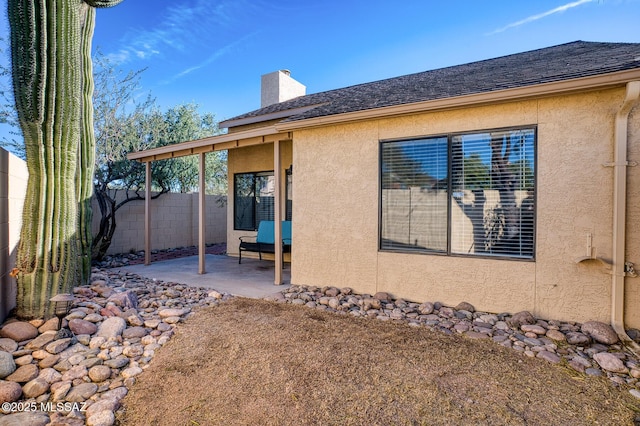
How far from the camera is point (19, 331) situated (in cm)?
324

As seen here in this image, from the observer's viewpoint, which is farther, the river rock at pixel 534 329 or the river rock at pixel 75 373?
the river rock at pixel 534 329

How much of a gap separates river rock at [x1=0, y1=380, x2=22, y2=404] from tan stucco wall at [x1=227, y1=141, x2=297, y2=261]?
5.77 meters

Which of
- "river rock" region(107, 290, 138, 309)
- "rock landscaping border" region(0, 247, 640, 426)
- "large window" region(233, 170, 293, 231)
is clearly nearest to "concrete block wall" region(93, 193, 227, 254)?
"large window" region(233, 170, 293, 231)

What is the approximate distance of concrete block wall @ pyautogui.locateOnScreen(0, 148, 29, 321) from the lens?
350 centimetres

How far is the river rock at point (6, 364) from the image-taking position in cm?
263

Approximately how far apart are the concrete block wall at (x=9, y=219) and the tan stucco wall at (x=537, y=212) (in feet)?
12.1

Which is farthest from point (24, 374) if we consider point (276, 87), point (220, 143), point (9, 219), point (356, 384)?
point (276, 87)

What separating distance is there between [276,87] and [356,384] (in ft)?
31.6

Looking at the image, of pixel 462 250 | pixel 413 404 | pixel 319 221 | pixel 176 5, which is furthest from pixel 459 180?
pixel 176 5

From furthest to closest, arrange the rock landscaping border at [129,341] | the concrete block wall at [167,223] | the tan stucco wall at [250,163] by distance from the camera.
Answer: the concrete block wall at [167,223]
the tan stucco wall at [250,163]
the rock landscaping border at [129,341]

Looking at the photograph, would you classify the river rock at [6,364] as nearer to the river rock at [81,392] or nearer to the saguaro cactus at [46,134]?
the river rock at [81,392]

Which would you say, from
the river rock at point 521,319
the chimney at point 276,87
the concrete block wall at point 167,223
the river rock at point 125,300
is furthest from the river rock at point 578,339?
the concrete block wall at point 167,223

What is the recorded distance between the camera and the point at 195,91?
14.8m

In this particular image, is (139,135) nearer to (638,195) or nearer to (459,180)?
(459,180)
